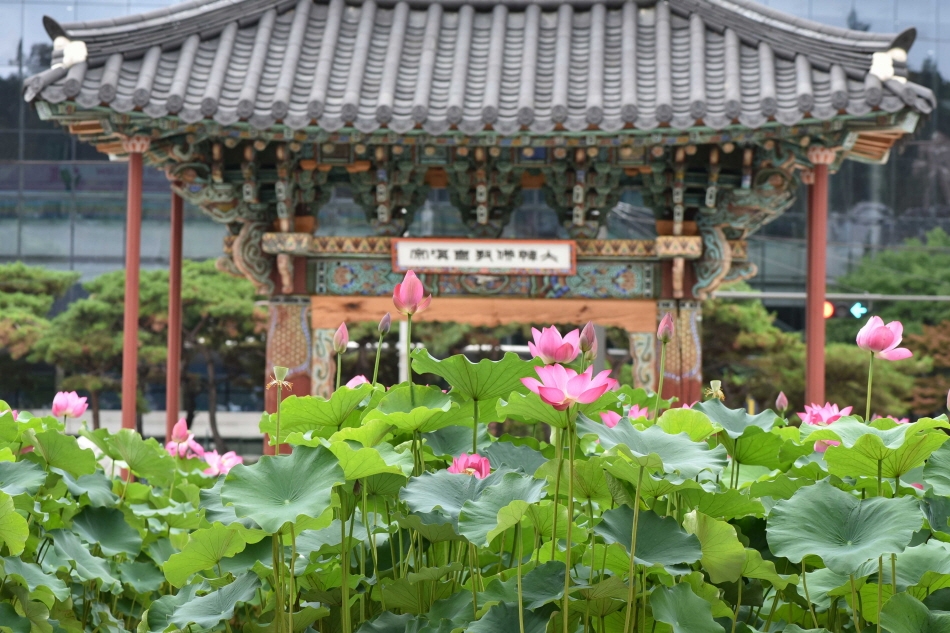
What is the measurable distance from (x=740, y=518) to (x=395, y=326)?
40.9ft

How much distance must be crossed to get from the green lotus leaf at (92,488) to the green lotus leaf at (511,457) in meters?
0.87

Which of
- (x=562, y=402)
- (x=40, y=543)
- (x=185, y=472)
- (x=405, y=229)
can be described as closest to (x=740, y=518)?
(x=562, y=402)

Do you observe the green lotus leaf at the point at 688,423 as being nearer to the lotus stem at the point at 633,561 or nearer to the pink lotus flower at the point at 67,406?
the lotus stem at the point at 633,561

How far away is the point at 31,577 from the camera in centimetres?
184

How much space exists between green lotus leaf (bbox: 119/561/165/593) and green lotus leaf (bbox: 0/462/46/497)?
0.42 m

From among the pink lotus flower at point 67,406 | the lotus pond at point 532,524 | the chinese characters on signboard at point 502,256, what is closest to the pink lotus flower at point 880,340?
the lotus pond at point 532,524

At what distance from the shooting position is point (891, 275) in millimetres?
16844

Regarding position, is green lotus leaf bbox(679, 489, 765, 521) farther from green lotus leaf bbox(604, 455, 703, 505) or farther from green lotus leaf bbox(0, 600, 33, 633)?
green lotus leaf bbox(0, 600, 33, 633)

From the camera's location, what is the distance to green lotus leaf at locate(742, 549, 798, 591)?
62.9 inches

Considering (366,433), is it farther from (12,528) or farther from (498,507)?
(12,528)

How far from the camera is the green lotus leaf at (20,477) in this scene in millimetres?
1804

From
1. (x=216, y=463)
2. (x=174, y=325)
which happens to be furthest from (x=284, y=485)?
(x=174, y=325)

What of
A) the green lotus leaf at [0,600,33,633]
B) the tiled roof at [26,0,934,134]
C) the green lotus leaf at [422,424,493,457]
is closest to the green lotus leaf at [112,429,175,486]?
the green lotus leaf at [0,600,33,633]

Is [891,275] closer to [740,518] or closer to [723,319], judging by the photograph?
[723,319]
